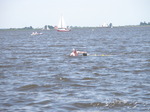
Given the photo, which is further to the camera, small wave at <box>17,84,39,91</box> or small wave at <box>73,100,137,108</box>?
small wave at <box>17,84,39,91</box>

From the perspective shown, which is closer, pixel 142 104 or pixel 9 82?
pixel 142 104

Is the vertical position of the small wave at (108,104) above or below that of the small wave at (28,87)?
below

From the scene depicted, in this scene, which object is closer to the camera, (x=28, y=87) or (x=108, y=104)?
(x=108, y=104)

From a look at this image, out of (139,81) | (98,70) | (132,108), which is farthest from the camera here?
(98,70)

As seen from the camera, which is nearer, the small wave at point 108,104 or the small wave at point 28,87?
the small wave at point 108,104

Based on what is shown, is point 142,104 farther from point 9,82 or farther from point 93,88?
point 9,82

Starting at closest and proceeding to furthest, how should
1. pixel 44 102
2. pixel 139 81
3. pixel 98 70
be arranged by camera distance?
pixel 44 102
pixel 139 81
pixel 98 70

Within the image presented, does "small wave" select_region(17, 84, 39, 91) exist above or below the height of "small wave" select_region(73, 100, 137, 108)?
above

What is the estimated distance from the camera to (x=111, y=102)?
17.4 meters

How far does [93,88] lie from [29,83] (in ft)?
15.1

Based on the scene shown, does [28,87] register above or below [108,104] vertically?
above

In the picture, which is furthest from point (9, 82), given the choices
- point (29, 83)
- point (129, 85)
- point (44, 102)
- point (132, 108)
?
point (132, 108)

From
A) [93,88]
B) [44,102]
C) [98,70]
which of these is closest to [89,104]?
[44,102]

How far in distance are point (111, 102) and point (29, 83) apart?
24.1 ft
